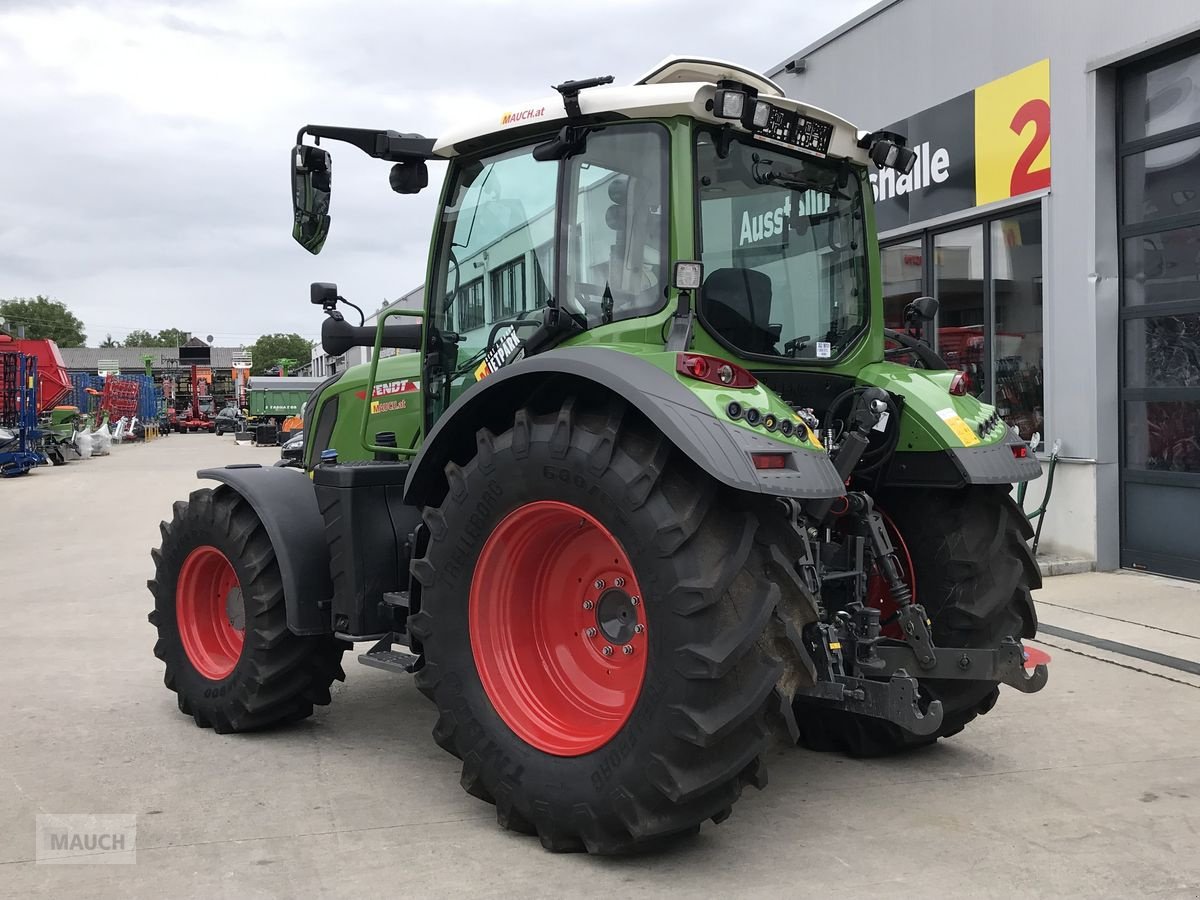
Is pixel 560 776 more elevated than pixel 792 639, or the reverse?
pixel 792 639

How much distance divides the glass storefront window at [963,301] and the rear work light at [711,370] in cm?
713

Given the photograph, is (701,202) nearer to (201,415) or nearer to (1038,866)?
(1038,866)

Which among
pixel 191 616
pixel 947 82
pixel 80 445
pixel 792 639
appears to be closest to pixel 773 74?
pixel 947 82

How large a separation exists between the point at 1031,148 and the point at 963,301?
164cm

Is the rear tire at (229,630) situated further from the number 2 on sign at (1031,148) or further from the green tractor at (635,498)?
the number 2 on sign at (1031,148)

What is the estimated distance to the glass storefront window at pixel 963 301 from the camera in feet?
33.3

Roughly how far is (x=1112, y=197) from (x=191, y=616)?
7483 mm

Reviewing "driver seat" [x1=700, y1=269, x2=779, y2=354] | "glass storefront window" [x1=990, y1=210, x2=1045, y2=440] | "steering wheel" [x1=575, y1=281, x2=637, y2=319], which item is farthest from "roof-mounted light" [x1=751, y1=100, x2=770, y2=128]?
"glass storefront window" [x1=990, y1=210, x2=1045, y2=440]

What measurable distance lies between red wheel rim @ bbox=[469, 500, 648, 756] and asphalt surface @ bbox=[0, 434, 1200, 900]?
0.44 meters

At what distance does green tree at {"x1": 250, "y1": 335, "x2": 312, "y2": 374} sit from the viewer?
410 feet

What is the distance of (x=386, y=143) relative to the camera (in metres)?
4.80

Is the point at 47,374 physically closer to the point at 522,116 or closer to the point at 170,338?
the point at 522,116

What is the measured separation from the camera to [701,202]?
3.84 meters

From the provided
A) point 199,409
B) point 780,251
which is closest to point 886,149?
point 780,251
